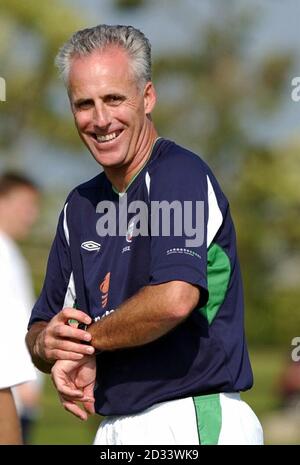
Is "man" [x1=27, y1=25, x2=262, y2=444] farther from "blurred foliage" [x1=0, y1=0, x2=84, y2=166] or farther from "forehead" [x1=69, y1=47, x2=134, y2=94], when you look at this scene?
"blurred foliage" [x1=0, y1=0, x2=84, y2=166]

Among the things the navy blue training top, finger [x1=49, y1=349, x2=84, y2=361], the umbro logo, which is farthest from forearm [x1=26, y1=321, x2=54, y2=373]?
the umbro logo

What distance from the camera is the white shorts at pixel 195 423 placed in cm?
405

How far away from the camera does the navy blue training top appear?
157 inches

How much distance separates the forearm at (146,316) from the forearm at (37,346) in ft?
1.33

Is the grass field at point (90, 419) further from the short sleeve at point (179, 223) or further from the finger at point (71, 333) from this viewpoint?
the short sleeve at point (179, 223)

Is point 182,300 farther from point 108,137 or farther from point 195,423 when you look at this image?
point 108,137

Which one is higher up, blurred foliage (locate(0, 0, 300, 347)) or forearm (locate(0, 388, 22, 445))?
blurred foliage (locate(0, 0, 300, 347))

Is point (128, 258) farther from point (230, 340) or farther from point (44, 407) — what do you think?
point (44, 407)

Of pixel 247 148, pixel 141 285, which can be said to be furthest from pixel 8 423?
pixel 247 148

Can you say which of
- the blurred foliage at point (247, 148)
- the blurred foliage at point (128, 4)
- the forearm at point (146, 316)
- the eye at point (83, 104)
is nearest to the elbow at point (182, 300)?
the forearm at point (146, 316)

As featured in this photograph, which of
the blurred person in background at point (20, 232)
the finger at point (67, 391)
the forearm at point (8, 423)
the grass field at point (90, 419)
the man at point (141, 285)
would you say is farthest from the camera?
the grass field at point (90, 419)

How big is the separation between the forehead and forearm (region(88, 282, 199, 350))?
2.53ft

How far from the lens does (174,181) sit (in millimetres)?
3992
